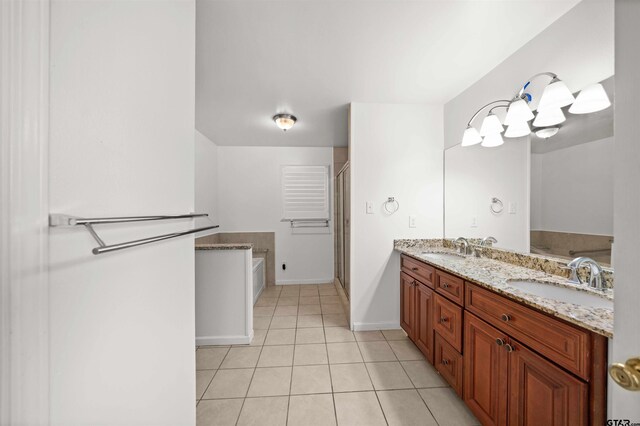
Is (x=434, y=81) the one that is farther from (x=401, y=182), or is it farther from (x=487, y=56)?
(x=401, y=182)

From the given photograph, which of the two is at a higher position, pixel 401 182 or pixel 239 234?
pixel 401 182

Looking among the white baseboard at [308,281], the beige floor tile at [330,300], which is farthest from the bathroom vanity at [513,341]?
the white baseboard at [308,281]

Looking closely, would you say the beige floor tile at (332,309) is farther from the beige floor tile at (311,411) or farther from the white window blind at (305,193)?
the white window blind at (305,193)

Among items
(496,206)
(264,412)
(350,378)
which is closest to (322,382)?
(350,378)

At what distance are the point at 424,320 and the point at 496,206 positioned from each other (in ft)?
3.58

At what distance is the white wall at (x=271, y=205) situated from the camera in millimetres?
4199

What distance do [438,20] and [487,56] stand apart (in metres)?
0.61

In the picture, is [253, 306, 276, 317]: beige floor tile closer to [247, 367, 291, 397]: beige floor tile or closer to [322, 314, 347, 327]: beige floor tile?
[322, 314, 347, 327]: beige floor tile

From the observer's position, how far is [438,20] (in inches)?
58.2

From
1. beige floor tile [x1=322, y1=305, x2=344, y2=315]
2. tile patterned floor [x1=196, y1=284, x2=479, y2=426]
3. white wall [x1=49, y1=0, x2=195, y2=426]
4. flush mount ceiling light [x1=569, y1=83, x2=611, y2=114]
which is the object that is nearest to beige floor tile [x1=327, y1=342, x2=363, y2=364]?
tile patterned floor [x1=196, y1=284, x2=479, y2=426]

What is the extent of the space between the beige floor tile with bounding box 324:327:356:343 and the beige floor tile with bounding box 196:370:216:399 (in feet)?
3.35

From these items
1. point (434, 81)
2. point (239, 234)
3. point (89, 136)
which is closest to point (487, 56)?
point (434, 81)

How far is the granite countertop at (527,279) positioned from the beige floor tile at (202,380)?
1.83 metres

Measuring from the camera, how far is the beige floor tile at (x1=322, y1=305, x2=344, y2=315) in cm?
302
